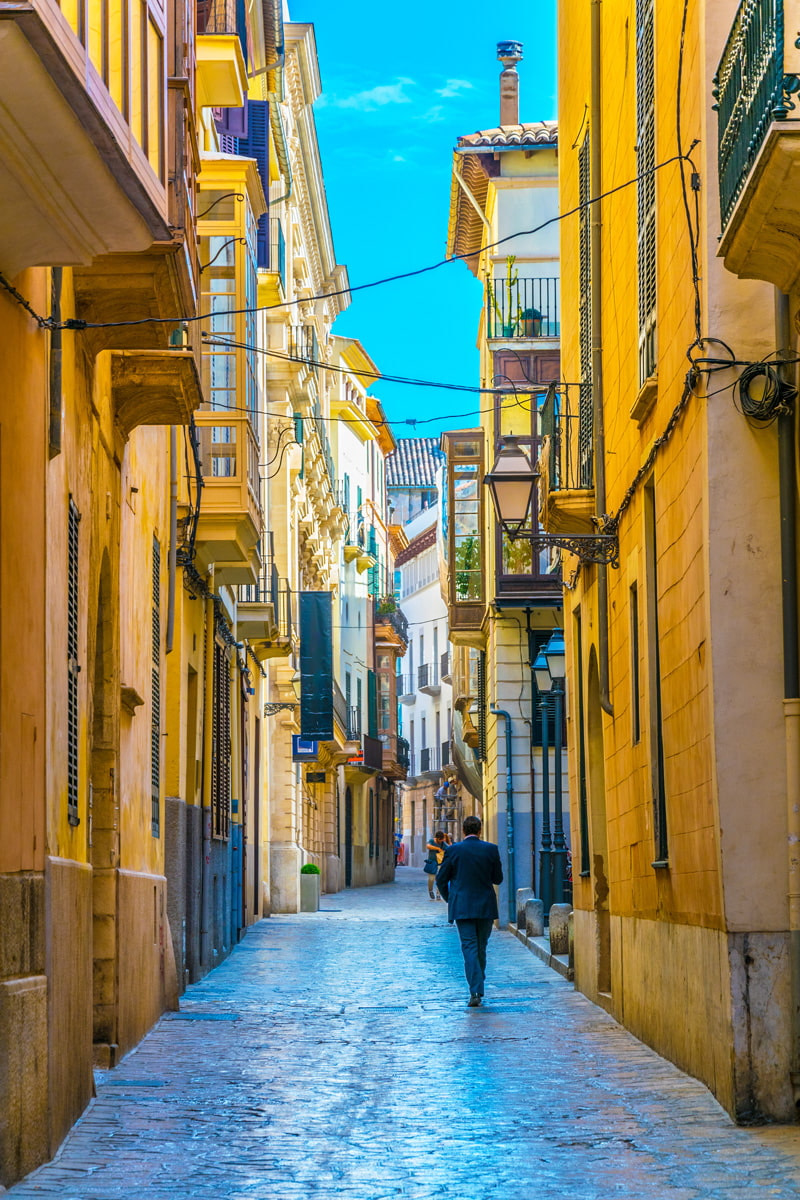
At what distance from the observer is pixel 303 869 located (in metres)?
35.1

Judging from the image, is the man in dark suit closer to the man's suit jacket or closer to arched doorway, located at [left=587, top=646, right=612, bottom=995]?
the man's suit jacket

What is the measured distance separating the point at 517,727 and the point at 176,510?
1337 cm

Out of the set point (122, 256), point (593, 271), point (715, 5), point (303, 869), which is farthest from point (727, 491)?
point (303, 869)

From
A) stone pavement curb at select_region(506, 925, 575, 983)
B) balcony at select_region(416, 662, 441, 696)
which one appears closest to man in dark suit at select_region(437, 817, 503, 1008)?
stone pavement curb at select_region(506, 925, 575, 983)

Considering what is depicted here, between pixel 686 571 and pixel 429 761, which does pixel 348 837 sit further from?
pixel 686 571

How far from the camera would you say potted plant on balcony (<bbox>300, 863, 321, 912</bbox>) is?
115ft

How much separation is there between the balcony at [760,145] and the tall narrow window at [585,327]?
23.6ft

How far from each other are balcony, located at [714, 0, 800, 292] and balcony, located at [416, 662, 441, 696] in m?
72.7

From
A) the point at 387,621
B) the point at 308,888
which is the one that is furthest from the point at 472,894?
the point at 387,621

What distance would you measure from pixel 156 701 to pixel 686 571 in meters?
6.22

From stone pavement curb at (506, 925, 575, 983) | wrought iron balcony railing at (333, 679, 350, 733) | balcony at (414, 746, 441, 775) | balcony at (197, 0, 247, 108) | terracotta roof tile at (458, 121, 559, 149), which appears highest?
terracotta roof tile at (458, 121, 559, 149)

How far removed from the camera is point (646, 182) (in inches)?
495

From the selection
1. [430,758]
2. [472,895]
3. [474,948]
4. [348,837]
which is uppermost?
[430,758]

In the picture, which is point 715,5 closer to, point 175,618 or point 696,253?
point 696,253
